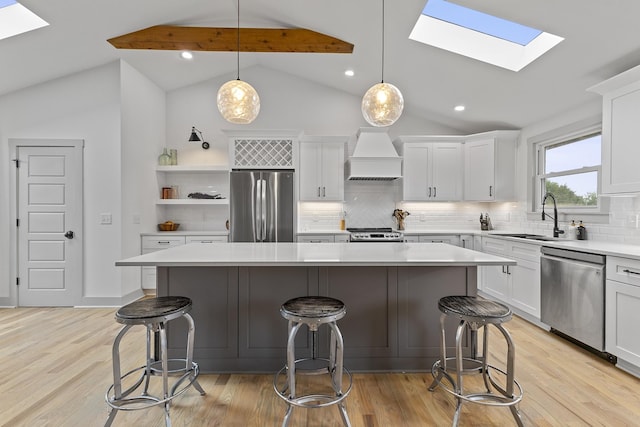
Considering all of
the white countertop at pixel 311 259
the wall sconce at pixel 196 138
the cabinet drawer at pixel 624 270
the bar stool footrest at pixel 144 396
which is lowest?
the bar stool footrest at pixel 144 396

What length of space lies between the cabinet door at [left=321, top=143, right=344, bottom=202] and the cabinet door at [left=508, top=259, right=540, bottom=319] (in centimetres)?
247

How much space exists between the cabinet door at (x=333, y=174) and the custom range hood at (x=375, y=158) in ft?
0.75

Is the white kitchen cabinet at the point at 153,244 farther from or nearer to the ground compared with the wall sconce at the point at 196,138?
nearer to the ground

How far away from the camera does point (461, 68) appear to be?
3.76 m

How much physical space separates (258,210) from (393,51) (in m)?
2.71

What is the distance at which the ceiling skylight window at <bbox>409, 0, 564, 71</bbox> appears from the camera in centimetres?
330

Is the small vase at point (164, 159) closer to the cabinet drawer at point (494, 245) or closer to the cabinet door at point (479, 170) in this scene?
the cabinet door at point (479, 170)

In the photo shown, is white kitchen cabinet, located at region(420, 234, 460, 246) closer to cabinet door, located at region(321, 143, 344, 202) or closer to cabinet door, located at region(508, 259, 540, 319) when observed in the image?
cabinet door, located at region(508, 259, 540, 319)

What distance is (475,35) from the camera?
11.6 feet

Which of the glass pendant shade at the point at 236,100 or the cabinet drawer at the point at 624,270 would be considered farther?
the glass pendant shade at the point at 236,100

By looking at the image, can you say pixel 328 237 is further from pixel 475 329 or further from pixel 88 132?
pixel 88 132

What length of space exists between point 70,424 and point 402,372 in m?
2.14

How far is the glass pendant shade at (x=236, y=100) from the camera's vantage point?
2480 mm

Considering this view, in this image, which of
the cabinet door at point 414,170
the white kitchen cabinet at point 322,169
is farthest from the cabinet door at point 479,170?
the white kitchen cabinet at point 322,169
